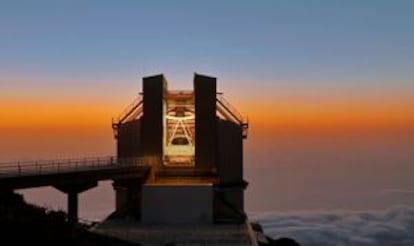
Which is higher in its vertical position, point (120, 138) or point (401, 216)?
point (120, 138)

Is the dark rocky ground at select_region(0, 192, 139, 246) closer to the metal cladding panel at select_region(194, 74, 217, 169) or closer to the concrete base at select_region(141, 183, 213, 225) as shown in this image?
the concrete base at select_region(141, 183, 213, 225)

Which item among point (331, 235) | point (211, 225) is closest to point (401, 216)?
point (331, 235)

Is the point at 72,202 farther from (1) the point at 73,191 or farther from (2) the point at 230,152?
(2) the point at 230,152

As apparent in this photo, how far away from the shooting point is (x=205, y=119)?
163 feet

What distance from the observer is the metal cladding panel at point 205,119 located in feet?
163

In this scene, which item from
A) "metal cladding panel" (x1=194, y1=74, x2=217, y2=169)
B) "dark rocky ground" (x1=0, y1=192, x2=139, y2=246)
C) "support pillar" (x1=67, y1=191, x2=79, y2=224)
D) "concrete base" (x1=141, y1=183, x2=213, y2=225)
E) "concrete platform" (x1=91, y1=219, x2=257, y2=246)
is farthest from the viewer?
"metal cladding panel" (x1=194, y1=74, x2=217, y2=169)

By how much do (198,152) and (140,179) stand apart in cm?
428

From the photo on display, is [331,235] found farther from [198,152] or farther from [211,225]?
[211,225]

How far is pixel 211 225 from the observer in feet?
138

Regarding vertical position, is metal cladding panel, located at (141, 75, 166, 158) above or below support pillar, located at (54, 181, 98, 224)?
above

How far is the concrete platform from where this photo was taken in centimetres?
3612

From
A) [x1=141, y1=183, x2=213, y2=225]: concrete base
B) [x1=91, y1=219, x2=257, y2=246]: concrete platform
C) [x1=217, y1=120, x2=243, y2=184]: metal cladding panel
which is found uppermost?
[x1=217, y1=120, x2=243, y2=184]: metal cladding panel

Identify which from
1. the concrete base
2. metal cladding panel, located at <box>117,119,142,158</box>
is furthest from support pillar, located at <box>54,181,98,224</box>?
metal cladding panel, located at <box>117,119,142,158</box>

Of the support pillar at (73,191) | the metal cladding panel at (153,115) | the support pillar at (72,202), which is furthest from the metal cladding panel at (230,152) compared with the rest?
the support pillar at (72,202)
